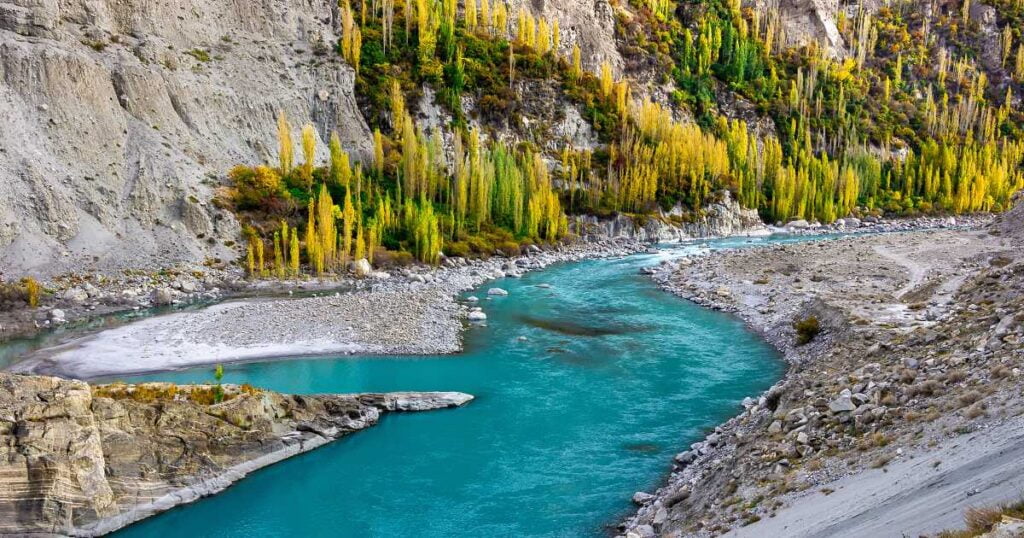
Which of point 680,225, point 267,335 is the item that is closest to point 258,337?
point 267,335

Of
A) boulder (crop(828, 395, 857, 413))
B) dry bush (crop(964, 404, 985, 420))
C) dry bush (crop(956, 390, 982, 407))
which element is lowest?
boulder (crop(828, 395, 857, 413))

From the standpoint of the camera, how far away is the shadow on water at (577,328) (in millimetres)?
36062

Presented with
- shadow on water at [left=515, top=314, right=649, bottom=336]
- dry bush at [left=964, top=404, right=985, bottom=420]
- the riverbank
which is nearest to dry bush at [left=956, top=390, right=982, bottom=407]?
the riverbank

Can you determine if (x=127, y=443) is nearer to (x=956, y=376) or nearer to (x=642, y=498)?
(x=642, y=498)

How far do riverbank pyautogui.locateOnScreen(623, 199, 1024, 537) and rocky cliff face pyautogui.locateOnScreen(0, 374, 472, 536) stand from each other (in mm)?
12302

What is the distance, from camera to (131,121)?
58.0 m

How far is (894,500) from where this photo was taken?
1006 cm

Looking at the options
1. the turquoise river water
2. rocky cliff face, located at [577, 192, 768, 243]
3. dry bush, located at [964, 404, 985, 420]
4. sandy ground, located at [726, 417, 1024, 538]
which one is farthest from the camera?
rocky cliff face, located at [577, 192, 768, 243]

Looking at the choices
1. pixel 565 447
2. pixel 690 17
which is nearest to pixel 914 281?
pixel 565 447

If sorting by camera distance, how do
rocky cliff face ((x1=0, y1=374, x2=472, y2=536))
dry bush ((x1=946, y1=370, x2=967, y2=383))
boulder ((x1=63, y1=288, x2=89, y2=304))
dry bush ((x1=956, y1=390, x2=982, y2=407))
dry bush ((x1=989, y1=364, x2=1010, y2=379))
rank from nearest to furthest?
dry bush ((x1=956, y1=390, x2=982, y2=407))
dry bush ((x1=989, y1=364, x2=1010, y2=379))
dry bush ((x1=946, y1=370, x2=967, y2=383))
rocky cliff face ((x1=0, y1=374, x2=472, y2=536))
boulder ((x1=63, y1=288, x2=89, y2=304))

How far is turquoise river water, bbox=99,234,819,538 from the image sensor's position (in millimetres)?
17625

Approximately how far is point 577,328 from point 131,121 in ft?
154

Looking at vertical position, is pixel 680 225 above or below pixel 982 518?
below

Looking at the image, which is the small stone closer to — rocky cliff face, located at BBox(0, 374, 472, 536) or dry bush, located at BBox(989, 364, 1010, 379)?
dry bush, located at BBox(989, 364, 1010, 379)
